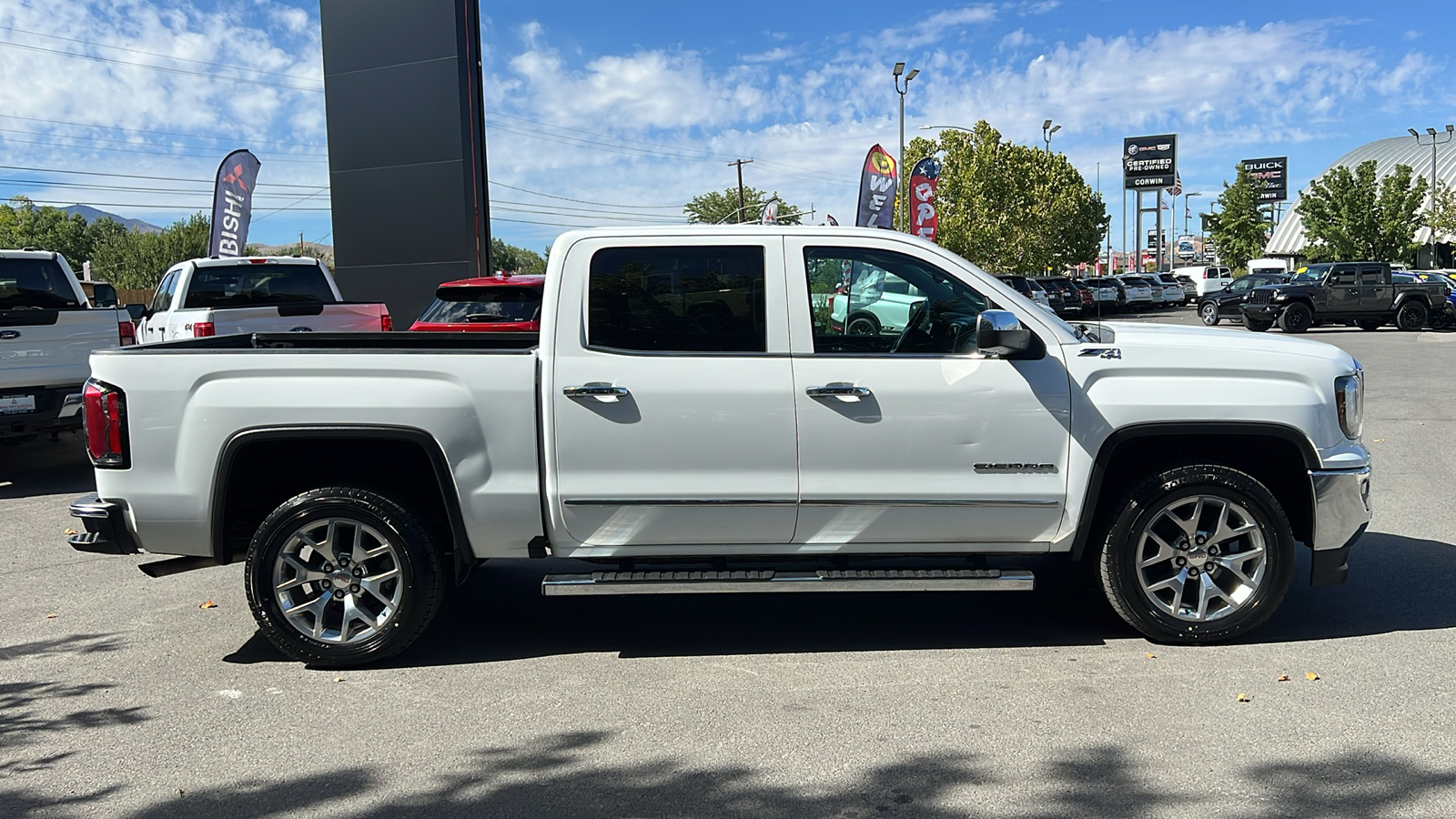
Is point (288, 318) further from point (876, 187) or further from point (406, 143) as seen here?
point (876, 187)

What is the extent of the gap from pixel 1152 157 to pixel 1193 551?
279 feet

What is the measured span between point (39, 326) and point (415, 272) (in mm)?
12774

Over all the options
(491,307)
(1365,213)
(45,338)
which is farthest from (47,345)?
(1365,213)

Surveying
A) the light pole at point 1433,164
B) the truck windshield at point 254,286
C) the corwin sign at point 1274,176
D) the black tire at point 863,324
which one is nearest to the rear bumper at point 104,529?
the black tire at point 863,324

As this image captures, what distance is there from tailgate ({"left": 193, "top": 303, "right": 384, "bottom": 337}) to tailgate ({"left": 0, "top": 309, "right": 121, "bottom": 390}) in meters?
1.46

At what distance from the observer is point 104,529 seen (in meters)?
4.79

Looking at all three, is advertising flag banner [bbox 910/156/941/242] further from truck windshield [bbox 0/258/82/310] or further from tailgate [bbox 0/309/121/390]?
tailgate [bbox 0/309/121/390]

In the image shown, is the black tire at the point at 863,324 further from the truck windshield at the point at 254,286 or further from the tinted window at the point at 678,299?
the truck windshield at the point at 254,286

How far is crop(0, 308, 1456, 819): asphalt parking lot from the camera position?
3557mm

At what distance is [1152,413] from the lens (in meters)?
4.71

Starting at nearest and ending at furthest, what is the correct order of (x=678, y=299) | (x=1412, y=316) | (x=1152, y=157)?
1. (x=678, y=299)
2. (x=1412, y=316)
3. (x=1152, y=157)

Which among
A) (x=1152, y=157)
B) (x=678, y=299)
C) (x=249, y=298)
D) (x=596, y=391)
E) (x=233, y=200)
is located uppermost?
(x=1152, y=157)

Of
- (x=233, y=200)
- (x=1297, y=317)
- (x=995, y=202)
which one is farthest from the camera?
(x=995, y=202)

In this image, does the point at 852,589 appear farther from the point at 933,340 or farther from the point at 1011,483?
the point at 933,340
